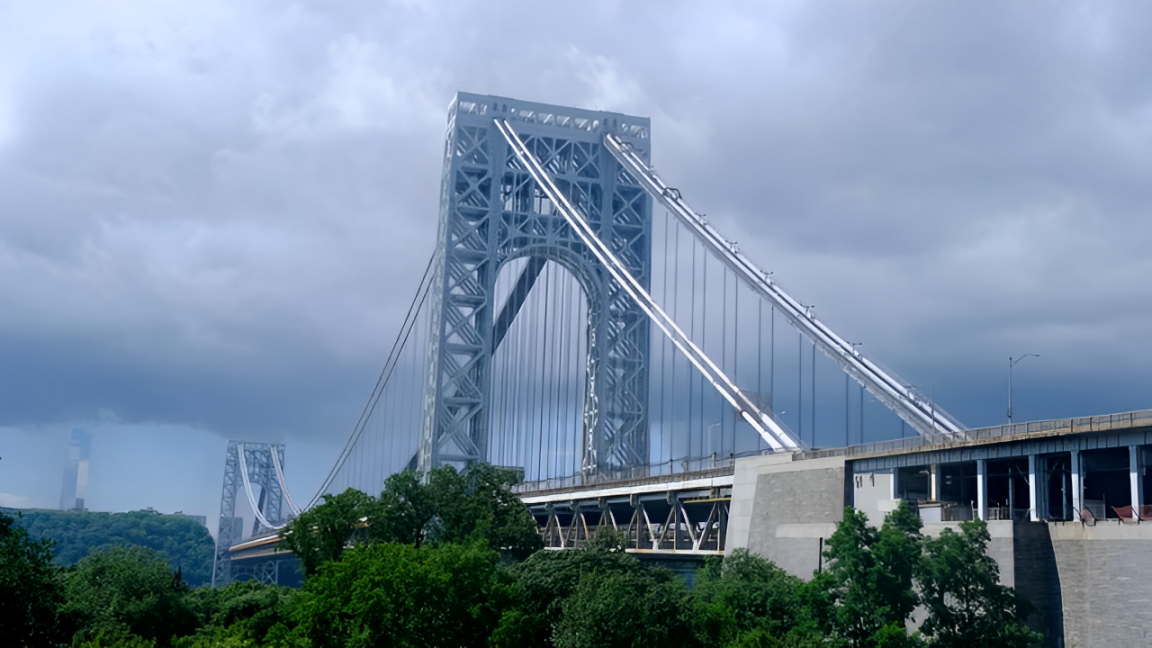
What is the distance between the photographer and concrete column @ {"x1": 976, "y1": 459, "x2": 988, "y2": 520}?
102 feet

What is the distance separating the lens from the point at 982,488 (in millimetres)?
31453

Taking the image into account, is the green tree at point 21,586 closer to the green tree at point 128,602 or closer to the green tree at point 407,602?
the green tree at point 128,602

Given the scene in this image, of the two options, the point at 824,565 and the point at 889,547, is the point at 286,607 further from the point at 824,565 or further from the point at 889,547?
the point at 889,547

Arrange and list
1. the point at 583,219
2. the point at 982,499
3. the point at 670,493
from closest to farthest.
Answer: the point at 982,499
the point at 670,493
the point at 583,219

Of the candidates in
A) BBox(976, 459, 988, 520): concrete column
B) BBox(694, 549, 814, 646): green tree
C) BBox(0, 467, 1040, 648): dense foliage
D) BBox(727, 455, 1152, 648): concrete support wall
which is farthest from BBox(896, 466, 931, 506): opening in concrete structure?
BBox(694, 549, 814, 646): green tree

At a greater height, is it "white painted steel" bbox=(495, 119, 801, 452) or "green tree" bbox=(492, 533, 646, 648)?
"white painted steel" bbox=(495, 119, 801, 452)

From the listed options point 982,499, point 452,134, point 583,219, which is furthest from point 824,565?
point 452,134

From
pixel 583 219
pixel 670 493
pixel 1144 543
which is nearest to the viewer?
pixel 1144 543

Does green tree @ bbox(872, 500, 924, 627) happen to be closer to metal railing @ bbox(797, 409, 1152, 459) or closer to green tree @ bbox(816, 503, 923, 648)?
green tree @ bbox(816, 503, 923, 648)

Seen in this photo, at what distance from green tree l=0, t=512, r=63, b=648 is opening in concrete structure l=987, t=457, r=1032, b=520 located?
26.7 meters

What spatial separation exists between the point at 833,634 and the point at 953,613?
2926 mm

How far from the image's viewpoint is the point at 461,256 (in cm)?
6706

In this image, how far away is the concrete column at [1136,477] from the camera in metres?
27.5

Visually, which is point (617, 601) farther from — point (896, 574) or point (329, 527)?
point (329, 527)
